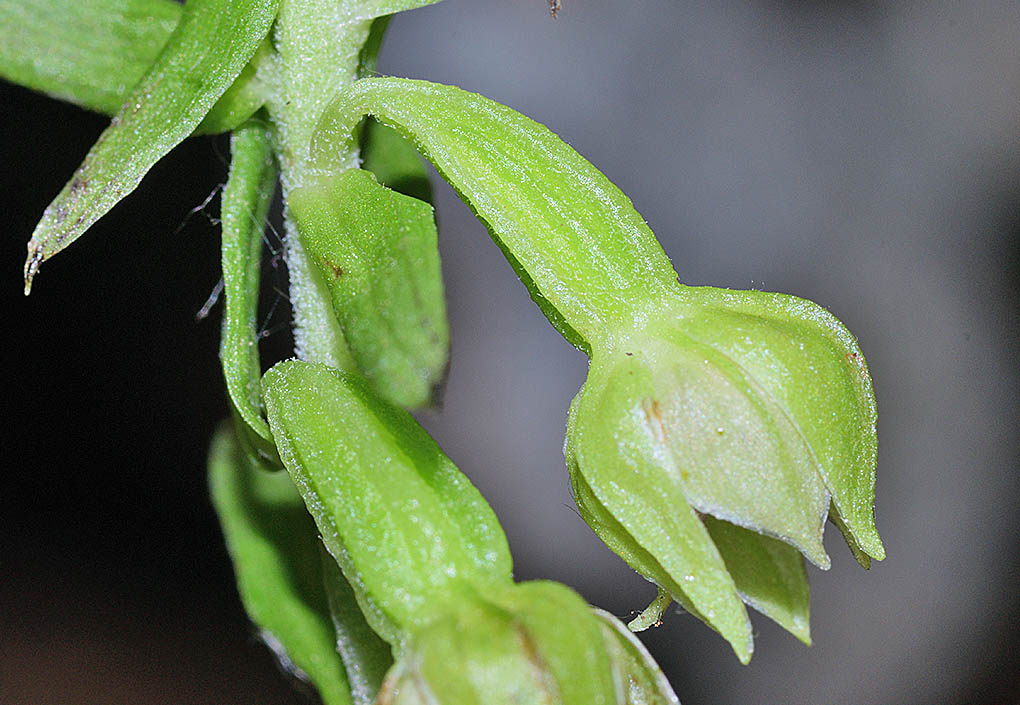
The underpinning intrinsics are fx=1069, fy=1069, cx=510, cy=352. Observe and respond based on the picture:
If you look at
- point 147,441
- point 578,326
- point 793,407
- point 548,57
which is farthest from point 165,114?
point 548,57

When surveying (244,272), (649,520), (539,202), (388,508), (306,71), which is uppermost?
(306,71)

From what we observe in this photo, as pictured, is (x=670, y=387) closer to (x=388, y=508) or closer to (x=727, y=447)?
(x=727, y=447)

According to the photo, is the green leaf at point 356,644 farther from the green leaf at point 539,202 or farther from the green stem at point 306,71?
the green leaf at point 539,202

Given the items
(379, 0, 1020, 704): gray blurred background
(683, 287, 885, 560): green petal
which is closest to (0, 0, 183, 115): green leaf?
(683, 287, 885, 560): green petal

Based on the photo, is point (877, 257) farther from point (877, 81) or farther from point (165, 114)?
point (165, 114)

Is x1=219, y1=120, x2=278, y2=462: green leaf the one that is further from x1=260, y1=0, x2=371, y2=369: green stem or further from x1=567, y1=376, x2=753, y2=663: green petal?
x1=567, y1=376, x2=753, y2=663: green petal

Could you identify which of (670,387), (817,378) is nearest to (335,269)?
(670,387)

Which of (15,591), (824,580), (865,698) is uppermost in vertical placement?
(15,591)
